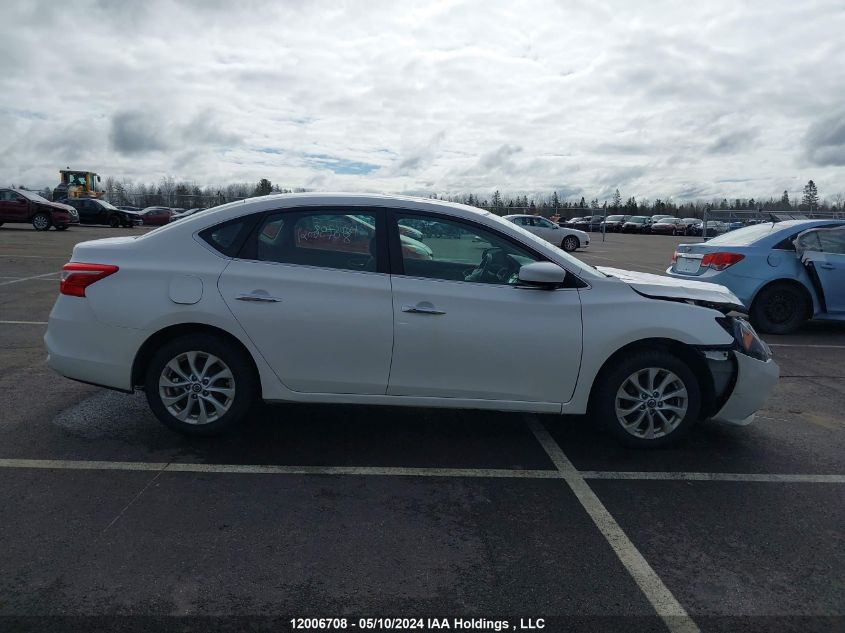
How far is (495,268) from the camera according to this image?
176 inches

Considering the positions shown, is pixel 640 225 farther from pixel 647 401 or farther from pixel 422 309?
pixel 422 309

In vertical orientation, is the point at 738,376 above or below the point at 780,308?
below

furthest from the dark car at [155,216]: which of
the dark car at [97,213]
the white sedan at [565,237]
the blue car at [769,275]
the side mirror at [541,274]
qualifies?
the side mirror at [541,274]

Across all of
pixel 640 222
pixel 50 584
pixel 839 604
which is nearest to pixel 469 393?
pixel 839 604

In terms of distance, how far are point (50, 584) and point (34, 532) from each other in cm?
53

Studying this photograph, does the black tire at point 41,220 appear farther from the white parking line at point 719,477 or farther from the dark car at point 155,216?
the white parking line at point 719,477

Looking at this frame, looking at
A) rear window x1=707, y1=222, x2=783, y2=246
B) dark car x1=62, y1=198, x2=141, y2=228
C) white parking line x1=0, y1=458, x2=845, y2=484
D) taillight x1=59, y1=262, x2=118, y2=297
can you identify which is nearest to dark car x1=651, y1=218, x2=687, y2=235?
A: dark car x1=62, y1=198, x2=141, y2=228

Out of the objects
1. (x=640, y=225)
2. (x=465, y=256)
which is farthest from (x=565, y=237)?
(x=640, y=225)

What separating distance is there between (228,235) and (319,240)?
63 centimetres

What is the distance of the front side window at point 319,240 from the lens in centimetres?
443

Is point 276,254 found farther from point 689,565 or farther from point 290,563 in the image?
point 689,565

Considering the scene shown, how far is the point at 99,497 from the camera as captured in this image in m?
3.66

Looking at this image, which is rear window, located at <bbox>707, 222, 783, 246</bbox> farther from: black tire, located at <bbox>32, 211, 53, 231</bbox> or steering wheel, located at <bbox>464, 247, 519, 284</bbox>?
black tire, located at <bbox>32, 211, 53, 231</bbox>

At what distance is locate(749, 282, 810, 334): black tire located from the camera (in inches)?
358
